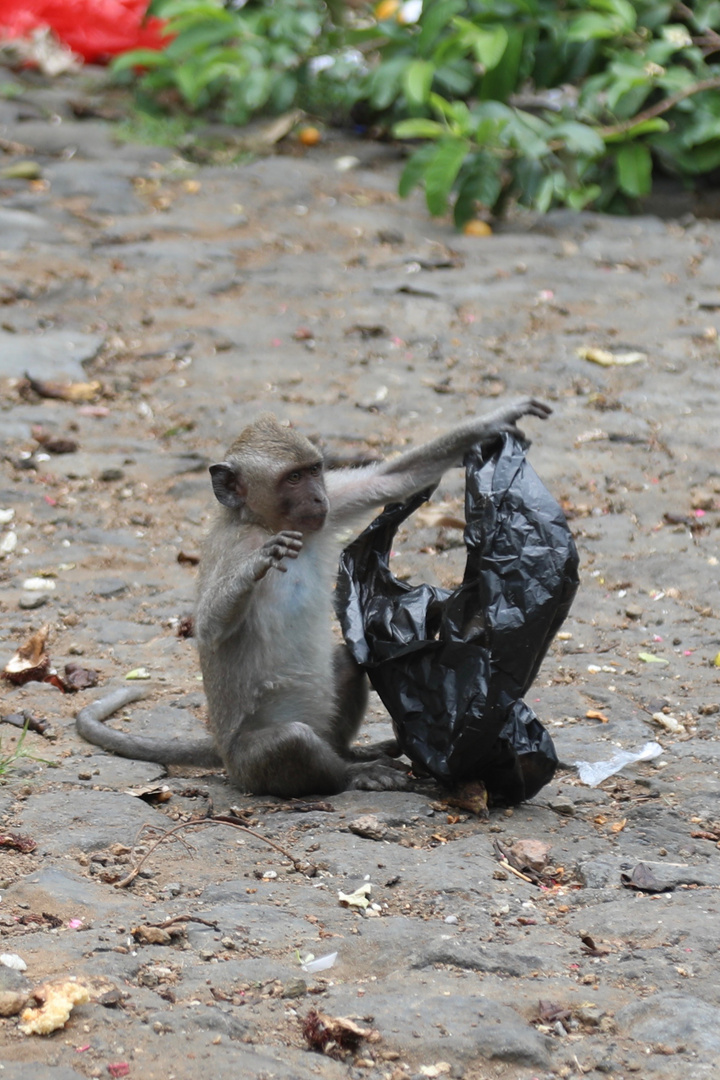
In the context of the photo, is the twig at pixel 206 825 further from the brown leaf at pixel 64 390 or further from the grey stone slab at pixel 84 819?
the brown leaf at pixel 64 390

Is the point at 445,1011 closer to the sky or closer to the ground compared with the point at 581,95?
closer to the ground

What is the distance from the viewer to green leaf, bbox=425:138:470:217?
9453mm

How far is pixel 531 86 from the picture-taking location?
10.9 meters

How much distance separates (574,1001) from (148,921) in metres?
1.06

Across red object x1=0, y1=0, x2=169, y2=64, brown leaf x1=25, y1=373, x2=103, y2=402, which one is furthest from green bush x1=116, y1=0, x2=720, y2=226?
brown leaf x1=25, y1=373, x2=103, y2=402

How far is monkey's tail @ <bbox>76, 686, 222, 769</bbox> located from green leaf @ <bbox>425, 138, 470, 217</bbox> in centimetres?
592

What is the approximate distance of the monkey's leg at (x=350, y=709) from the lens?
4645 millimetres

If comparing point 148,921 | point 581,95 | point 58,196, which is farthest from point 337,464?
point 58,196

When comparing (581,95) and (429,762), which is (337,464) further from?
(581,95)

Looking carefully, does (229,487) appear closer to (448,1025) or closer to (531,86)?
(448,1025)

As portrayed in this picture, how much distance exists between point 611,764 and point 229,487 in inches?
62.2

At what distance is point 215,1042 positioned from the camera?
8.84 ft

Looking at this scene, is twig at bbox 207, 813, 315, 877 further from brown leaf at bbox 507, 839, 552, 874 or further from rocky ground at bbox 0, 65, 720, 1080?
brown leaf at bbox 507, 839, 552, 874

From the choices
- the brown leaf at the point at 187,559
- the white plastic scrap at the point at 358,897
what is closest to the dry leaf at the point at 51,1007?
the white plastic scrap at the point at 358,897
